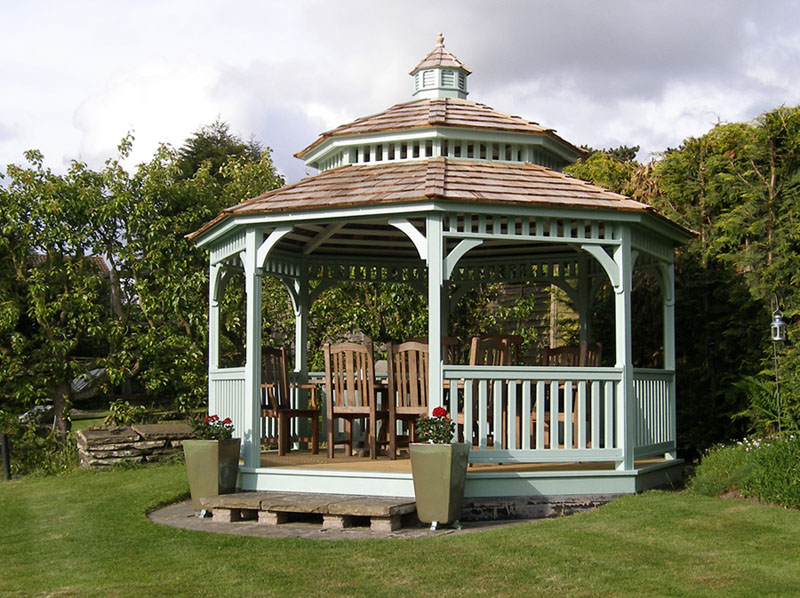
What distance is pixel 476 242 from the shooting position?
28.3 ft

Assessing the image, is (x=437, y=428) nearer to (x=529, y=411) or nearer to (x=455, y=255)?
(x=529, y=411)

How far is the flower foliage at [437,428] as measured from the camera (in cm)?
782

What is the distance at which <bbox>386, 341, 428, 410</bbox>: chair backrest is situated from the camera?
8969 millimetres

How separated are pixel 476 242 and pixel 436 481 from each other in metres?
2.23

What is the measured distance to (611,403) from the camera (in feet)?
29.2

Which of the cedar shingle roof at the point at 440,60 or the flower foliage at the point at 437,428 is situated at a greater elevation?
the cedar shingle roof at the point at 440,60

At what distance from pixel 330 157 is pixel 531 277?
3.16m

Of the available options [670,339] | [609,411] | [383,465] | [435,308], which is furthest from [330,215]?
[670,339]

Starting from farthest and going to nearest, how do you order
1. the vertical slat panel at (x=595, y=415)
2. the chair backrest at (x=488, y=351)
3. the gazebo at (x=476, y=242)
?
the chair backrest at (x=488, y=351)
the vertical slat panel at (x=595, y=415)
the gazebo at (x=476, y=242)

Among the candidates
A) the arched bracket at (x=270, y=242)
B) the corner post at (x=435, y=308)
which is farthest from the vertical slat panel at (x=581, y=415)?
the arched bracket at (x=270, y=242)

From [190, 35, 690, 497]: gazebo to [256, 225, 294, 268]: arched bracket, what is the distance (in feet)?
0.07

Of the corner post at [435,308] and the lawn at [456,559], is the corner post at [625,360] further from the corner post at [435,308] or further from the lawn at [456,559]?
the corner post at [435,308]

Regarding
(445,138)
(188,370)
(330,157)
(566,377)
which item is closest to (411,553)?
(566,377)

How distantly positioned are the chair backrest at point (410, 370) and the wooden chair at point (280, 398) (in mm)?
1332
